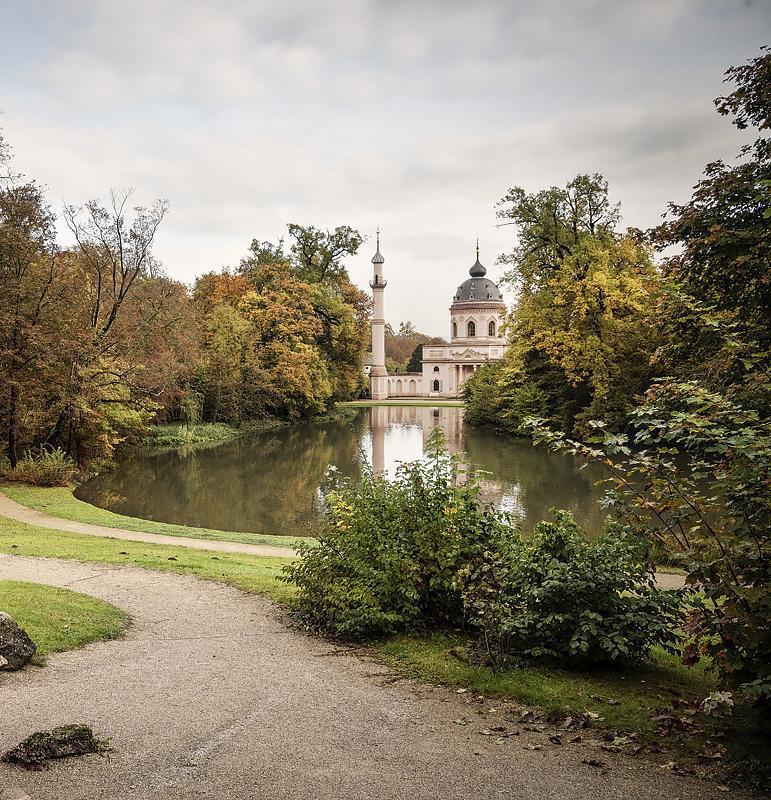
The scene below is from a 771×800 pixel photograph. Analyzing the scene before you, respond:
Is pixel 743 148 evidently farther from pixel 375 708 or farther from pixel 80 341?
pixel 80 341

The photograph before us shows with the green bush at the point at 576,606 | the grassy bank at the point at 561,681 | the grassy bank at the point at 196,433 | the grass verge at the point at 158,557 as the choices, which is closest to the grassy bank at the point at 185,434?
the grassy bank at the point at 196,433

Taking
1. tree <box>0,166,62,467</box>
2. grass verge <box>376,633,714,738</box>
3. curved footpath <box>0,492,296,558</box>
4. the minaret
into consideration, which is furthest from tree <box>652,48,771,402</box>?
the minaret

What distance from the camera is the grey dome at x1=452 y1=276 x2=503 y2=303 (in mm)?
101250

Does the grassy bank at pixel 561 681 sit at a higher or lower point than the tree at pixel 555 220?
lower

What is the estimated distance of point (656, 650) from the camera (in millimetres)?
6383

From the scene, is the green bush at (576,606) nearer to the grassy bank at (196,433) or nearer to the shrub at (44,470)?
the shrub at (44,470)

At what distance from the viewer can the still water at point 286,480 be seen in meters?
17.1

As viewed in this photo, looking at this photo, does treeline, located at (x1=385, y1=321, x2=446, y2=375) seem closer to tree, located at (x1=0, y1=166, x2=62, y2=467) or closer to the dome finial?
the dome finial

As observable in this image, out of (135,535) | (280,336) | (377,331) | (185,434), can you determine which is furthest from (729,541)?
(377,331)

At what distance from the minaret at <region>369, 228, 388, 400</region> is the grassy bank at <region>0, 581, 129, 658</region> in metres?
84.5

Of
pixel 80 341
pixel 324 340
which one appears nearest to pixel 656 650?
pixel 80 341

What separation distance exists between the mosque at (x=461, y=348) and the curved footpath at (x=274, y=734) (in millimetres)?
87375

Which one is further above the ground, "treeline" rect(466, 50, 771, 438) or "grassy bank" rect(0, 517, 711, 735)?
"treeline" rect(466, 50, 771, 438)

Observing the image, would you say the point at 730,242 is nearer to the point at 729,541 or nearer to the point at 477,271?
the point at 729,541
